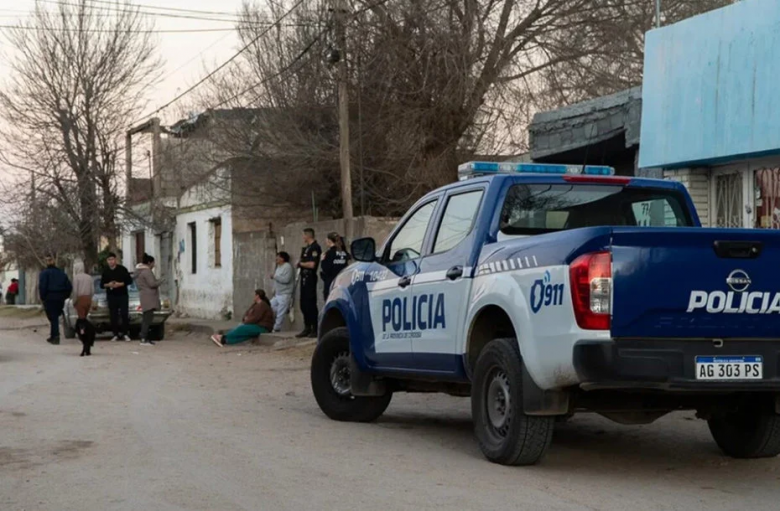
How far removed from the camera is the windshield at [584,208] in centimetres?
904

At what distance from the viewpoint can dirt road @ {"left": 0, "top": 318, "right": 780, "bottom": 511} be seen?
7125 mm

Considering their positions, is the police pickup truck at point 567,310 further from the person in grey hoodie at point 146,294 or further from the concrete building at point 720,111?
the person in grey hoodie at point 146,294

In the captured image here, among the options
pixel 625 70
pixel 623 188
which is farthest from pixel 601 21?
pixel 623 188

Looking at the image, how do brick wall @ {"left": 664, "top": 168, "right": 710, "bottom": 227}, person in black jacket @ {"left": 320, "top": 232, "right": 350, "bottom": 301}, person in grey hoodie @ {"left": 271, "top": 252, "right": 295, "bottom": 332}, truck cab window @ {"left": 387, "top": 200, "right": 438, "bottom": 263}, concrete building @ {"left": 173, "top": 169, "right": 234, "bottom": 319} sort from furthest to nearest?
1. concrete building @ {"left": 173, "top": 169, "right": 234, "bottom": 319}
2. person in grey hoodie @ {"left": 271, "top": 252, "right": 295, "bottom": 332}
3. person in black jacket @ {"left": 320, "top": 232, "right": 350, "bottom": 301}
4. brick wall @ {"left": 664, "top": 168, "right": 710, "bottom": 227}
5. truck cab window @ {"left": 387, "top": 200, "right": 438, "bottom": 263}

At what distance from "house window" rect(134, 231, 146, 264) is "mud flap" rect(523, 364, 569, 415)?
1417 inches

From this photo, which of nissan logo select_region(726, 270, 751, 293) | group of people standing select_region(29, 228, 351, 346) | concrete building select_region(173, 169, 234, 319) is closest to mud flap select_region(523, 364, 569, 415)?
nissan logo select_region(726, 270, 751, 293)

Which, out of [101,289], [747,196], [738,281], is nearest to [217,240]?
[101,289]

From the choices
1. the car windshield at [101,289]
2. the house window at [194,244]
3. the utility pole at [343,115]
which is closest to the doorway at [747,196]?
the utility pole at [343,115]

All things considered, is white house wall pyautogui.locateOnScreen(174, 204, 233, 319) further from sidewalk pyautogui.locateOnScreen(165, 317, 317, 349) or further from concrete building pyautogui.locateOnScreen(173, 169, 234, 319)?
sidewalk pyautogui.locateOnScreen(165, 317, 317, 349)

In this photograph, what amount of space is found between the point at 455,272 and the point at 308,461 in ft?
5.73

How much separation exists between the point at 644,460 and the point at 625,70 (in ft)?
59.5

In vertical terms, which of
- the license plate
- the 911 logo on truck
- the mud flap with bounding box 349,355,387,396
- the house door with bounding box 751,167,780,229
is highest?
the house door with bounding box 751,167,780,229

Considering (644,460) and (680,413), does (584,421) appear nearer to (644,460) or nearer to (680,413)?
(680,413)

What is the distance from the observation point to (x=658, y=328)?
23.9 ft
